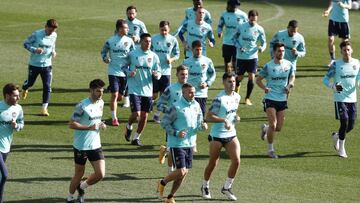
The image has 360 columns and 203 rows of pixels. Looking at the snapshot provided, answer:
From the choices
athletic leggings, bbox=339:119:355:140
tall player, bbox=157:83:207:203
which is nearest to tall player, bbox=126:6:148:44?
athletic leggings, bbox=339:119:355:140

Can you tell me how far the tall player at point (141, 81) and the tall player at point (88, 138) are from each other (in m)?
4.77

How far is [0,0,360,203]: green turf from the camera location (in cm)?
1906

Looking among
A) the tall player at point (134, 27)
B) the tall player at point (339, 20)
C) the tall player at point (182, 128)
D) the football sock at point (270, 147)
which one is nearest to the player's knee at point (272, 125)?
the football sock at point (270, 147)

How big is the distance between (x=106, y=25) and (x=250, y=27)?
12.5 meters

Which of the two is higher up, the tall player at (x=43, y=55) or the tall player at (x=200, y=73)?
the tall player at (x=200, y=73)

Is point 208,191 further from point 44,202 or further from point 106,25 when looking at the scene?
point 106,25

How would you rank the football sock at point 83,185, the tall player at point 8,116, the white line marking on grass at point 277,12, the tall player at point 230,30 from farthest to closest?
1. the white line marking on grass at point 277,12
2. the tall player at point 230,30
3. the football sock at point 83,185
4. the tall player at point 8,116

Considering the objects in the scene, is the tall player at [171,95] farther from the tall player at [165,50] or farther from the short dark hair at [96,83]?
the tall player at [165,50]

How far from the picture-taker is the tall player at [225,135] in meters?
18.6

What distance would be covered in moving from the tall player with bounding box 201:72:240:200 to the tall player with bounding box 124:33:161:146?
413 cm

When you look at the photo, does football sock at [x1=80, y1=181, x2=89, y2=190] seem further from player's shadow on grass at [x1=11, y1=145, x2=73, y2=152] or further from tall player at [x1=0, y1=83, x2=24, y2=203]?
player's shadow on grass at [x1=11, y1=145, x2=73, y2=152]

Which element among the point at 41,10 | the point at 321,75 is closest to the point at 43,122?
the point at 321,75

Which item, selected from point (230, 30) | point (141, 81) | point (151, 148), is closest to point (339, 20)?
point (230, 30)

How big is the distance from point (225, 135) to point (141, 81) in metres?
4.55
